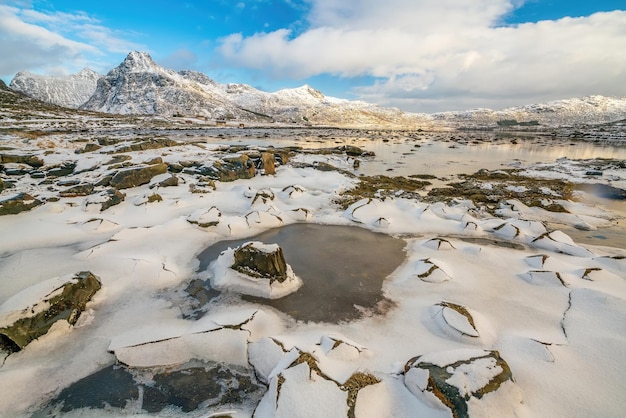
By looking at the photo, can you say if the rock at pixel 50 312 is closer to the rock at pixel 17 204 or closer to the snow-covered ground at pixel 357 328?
the snow-covered ground at pixel 357 328

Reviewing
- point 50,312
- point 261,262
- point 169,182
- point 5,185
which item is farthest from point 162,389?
point 5,185

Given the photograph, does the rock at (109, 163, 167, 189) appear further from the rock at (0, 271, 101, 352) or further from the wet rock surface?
the wet rock surface

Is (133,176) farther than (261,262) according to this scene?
Yes

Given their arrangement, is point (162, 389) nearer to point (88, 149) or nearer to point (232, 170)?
point (232, 170)

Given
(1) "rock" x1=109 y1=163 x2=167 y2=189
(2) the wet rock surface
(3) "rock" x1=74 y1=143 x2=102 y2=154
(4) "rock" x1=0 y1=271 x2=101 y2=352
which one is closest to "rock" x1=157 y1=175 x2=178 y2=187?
(1) "rock" x1=109 y1=163 x2=167 y2=189

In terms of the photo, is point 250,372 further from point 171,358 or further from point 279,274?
point 279,274

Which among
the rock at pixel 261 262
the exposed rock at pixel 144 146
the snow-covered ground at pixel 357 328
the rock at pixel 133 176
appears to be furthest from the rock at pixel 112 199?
the exposed rock at pixel 144 146
